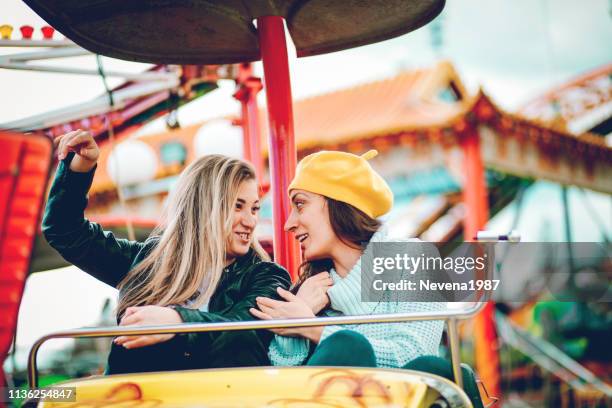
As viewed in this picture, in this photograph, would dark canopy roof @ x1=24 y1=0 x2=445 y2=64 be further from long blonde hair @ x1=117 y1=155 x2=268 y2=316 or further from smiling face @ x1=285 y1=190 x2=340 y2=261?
smiling face @ x1=285 y1=190 x2=340 y2=261

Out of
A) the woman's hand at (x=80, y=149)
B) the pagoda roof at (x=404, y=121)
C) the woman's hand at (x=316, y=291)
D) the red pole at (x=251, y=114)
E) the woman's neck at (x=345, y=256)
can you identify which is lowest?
the woman's hand at (x=316, y=291)

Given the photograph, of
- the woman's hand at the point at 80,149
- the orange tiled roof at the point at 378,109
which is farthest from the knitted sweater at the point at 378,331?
the orange tiled roof at the point at 378,109

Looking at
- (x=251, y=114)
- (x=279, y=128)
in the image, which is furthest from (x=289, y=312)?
(x=251, y=114)

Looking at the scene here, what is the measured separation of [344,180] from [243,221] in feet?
0.97

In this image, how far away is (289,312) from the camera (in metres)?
1.75

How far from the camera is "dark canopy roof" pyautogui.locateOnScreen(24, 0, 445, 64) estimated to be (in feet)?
7.61

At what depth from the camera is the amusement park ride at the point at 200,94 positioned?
1.46 metres

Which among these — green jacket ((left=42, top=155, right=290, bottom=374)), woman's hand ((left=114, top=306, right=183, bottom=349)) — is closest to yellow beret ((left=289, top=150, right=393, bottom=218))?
green jacket ((left=42, top=155, right=290, bottom=374))

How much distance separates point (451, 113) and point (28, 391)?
18.9ft

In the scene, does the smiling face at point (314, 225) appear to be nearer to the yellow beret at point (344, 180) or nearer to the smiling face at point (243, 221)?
the yellow beret at point (344, 180)

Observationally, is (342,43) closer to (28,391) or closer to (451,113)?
(28,391)

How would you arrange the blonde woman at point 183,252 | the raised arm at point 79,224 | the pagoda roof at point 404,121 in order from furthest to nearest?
the pagoda roof at point 404,121, the raised arm at point 79,224, the blonde woman at point 183,252

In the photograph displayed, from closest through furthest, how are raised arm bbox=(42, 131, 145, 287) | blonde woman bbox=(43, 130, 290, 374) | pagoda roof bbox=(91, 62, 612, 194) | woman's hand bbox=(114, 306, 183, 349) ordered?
woman's hand bbox=(114, 306, 183, 349) → blonde woman bbox=(43, 130, 290, 374) → raised arm bbox=(42, 131, 145, 287) → pagoda roof bbox=(91, 62, 612, 194)

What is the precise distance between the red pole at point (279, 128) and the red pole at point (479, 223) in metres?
4.36
